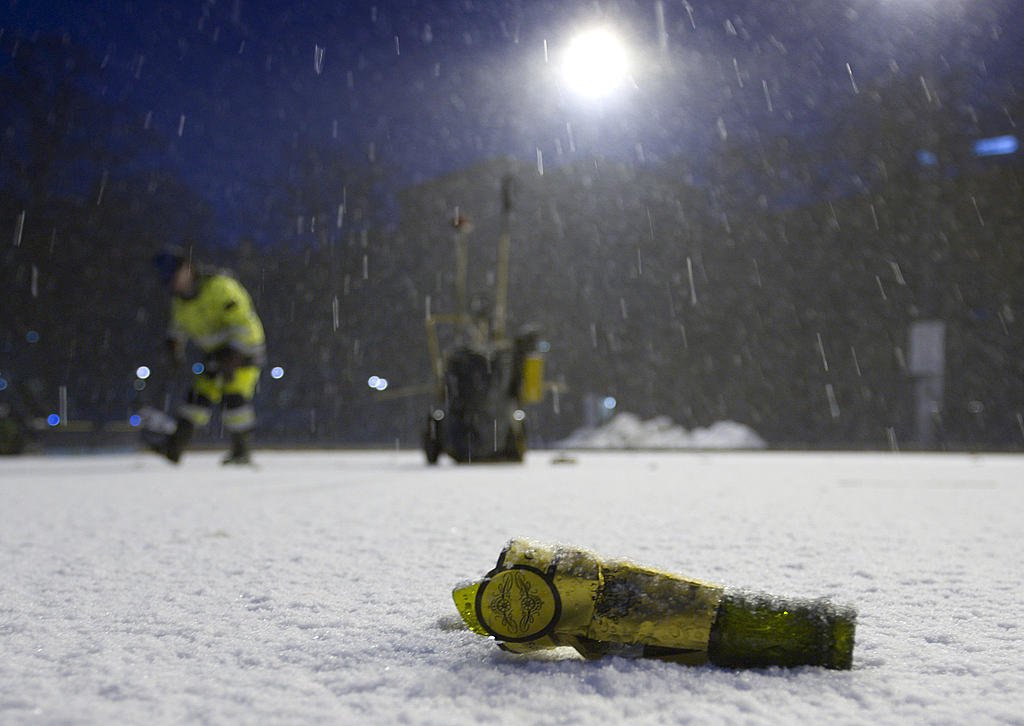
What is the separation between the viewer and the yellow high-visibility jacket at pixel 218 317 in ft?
21.8

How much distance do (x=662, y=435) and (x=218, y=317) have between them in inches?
501

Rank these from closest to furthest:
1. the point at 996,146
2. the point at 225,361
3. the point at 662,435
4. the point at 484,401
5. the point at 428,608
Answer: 1. the point at 428,608
2. the point at 225,361
3. the point at 484,401
4. the point at 996,146
5. the point at 662,435

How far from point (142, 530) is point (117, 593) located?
1.26 metres

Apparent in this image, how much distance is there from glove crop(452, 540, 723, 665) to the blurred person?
5575 millimetres

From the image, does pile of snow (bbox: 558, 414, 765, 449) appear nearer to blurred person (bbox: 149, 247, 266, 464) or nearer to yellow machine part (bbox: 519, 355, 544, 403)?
yellow machine part (bbox: 519, 355, 544, 403)

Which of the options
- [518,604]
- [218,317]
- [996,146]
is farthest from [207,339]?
[996,146]

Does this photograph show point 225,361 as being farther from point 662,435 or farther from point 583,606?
point 662,435

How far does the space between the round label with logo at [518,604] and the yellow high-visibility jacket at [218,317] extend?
5.65 metres

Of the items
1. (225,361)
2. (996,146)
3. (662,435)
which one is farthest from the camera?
(662,435)

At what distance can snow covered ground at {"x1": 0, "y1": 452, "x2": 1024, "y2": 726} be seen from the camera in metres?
1.14

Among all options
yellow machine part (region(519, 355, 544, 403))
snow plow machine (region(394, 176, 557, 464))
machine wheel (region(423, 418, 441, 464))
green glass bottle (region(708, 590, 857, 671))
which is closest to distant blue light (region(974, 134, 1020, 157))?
snow plow machine (region(394, 176, 557, 464))

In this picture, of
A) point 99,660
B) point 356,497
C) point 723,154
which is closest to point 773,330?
point 723,154

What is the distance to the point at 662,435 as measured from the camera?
17.9 metres

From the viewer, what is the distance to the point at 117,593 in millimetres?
1929
